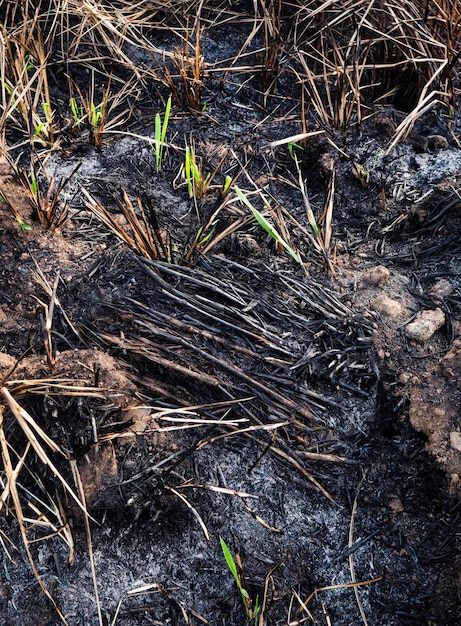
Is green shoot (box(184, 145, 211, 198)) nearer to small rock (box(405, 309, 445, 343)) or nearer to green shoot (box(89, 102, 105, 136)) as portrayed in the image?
green shoot (box(89, 102, 105, 136))

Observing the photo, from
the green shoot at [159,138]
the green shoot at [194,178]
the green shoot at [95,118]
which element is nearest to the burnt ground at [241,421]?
the green shoot at [194,178]

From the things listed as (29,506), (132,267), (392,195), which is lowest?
(29,506)

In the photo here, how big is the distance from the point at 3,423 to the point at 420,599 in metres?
1.05

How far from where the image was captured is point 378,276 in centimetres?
169

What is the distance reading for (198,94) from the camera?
6.97ft

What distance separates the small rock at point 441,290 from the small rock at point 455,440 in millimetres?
397

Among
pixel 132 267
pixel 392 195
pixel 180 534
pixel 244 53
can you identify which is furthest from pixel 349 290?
pixel 244 53

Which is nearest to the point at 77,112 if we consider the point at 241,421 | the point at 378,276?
the point at 378,276

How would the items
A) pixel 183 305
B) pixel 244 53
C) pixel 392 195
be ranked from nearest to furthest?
pixel 183 305
pixel 392 195
pixel 244 53

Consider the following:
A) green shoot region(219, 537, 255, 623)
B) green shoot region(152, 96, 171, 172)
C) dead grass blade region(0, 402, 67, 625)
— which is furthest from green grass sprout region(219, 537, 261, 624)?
green shoot region(152, 96, 171, 172)

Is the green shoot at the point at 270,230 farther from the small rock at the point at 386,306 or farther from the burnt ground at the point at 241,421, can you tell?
the small rock at the point at 386,306

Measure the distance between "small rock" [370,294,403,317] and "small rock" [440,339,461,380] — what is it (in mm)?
170

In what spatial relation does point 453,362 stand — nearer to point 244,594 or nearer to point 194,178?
point 244,594

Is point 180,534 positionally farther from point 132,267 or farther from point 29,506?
point 132,267
